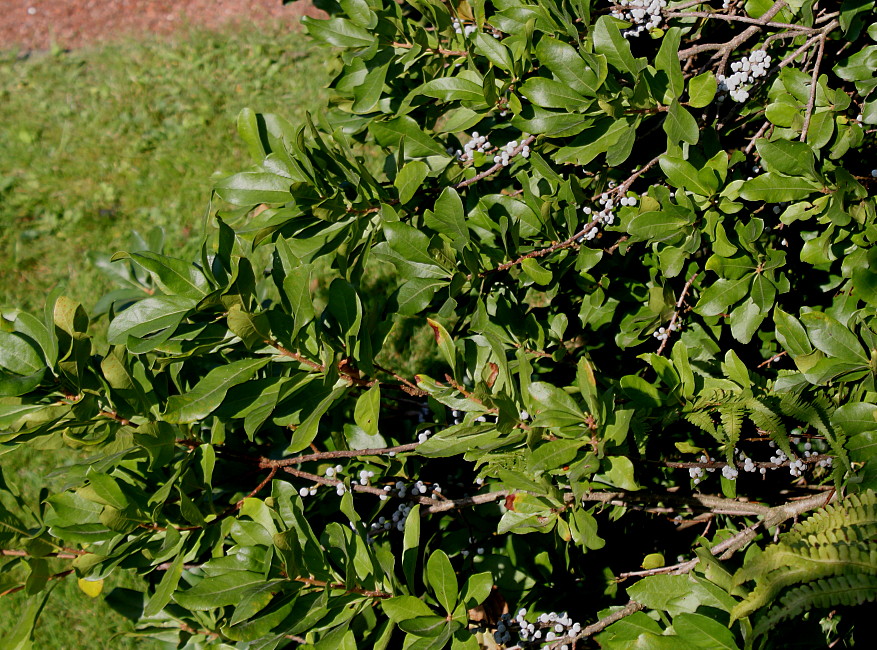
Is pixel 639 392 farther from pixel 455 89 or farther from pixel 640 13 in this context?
pixel 640 13

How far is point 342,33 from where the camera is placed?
6.84 ft

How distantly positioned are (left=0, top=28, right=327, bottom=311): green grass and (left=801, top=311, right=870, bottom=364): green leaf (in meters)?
4.21

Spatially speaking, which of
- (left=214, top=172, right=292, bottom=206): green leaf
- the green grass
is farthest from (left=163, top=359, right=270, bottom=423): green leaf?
the green grass

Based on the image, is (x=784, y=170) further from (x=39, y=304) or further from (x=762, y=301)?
(x=39, y=304)

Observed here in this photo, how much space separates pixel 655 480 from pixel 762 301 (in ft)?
2.28

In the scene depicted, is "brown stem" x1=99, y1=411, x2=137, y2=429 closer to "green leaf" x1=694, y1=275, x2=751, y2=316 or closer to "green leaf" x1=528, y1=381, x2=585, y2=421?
"green leaf" x1=528, y1=381, x2=585, y2=421

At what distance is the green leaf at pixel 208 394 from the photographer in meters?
1.54

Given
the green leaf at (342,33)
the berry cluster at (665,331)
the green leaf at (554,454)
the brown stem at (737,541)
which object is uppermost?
the green leaf at (342,33)

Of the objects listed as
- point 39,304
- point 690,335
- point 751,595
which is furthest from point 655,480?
point 39,304

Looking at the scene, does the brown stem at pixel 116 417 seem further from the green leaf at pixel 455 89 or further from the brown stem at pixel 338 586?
the green leaf at pixel 455 89

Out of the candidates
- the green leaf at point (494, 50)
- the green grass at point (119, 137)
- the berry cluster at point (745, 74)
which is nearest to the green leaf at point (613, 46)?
the green leaf at point (494, 50)

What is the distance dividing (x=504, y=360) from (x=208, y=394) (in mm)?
634

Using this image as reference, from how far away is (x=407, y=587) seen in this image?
1602mm

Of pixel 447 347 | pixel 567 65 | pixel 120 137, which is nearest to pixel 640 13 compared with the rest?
pixel 567 65
